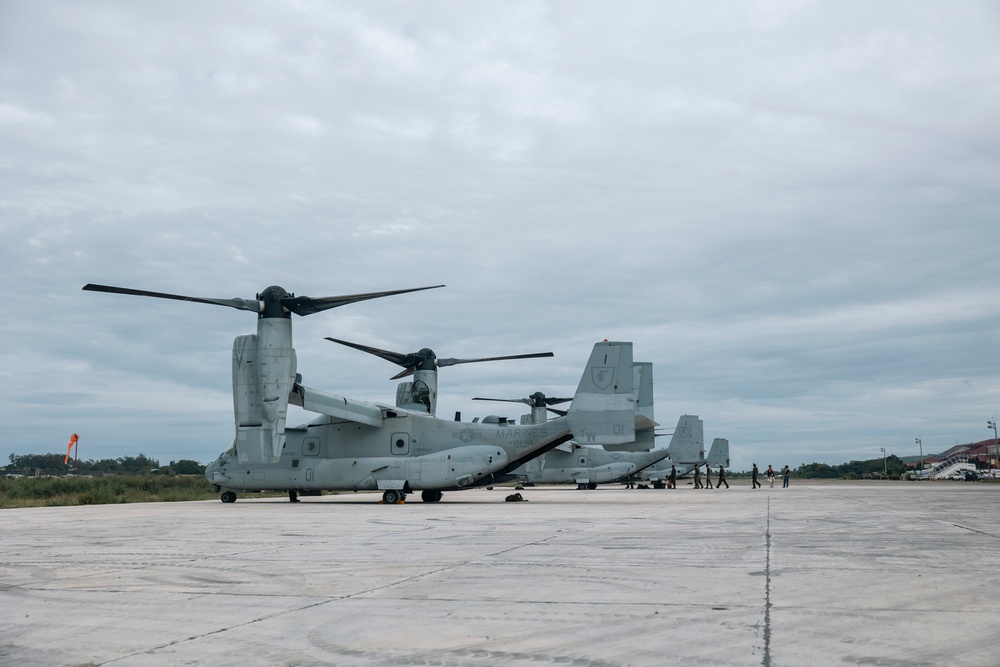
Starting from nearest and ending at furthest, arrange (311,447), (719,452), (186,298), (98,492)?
(186,298) < (311,447) < (98,492) < (719,452)

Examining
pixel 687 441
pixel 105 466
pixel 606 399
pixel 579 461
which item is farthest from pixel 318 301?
pixel 105 466

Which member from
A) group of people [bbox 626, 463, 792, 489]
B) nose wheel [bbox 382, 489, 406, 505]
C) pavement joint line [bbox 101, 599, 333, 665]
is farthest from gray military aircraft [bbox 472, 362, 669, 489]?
pavement joint line [bbox 101, 599, 333, 665]

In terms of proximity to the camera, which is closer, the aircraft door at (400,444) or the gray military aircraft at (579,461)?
the aircraft door at (400,444)

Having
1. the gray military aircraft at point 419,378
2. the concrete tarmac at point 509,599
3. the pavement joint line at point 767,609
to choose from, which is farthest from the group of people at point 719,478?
the pavement joint line at point 767,609

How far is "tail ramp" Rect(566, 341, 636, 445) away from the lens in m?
27.6

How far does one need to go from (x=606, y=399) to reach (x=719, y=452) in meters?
53.2

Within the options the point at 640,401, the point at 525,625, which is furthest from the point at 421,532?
the point at 640,401

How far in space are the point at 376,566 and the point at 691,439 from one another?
181 ft

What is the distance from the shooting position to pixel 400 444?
31438mm

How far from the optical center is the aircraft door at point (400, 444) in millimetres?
31375

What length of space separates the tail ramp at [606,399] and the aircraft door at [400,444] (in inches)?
263

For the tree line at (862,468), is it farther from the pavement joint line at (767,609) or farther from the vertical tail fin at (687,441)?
the pavement joint line at (767,609)

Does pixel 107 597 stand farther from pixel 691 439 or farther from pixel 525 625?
pixel 691 439

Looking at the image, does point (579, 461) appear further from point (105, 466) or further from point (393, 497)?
point (105, 466)
